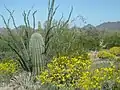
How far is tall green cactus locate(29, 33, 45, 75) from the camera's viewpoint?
424 inches

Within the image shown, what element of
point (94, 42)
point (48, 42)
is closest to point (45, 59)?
point (48, 42)

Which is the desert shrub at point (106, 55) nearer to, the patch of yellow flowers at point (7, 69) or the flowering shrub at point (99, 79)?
the patch of yellow flowers at point (7, 69)

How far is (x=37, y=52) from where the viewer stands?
10883 millimetres

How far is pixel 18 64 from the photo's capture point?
11953 mm

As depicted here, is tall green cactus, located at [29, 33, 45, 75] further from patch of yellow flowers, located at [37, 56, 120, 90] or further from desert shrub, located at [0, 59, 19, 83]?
patch of yellow flowers, located at [37, 56, 120, 90]

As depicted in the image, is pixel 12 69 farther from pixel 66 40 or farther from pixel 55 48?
pixel 66 40

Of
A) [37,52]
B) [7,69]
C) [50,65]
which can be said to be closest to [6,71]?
[7,69]

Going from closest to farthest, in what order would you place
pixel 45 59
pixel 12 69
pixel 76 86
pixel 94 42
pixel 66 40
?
pixel 76 86 → pixel 12 69 → pixel 45 59 → pixel 66 40 → pixel 94 42

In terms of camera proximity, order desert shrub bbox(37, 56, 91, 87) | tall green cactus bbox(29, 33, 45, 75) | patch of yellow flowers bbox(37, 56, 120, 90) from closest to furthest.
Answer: patch of yellow flowers bbox(37, 56, 120, 90), desert shrub bbox(37, 56, 91, 87), tall green cactus bbox(29, 33, 45, 75)

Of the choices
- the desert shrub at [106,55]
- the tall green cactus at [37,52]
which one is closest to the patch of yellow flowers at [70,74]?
the tall green cactus at [37,52]

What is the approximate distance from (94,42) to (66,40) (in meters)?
13.4

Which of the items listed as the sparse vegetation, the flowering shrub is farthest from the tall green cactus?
the flowering shrub

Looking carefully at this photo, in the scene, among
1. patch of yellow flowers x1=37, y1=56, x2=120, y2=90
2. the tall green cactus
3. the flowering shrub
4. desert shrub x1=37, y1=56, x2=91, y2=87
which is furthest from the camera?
the tall green cactus

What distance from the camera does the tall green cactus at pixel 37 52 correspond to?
Result: 10.8 meters
